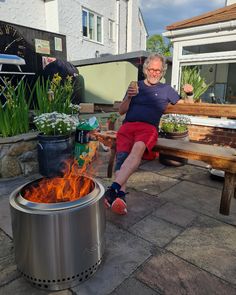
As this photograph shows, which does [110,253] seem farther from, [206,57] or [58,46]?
[58,46]

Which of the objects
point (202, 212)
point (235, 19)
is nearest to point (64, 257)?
point (202, 212)

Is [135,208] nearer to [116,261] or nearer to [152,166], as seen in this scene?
[116,261]

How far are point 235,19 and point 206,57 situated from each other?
2.95 ft

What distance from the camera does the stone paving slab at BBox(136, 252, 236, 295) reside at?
155cm

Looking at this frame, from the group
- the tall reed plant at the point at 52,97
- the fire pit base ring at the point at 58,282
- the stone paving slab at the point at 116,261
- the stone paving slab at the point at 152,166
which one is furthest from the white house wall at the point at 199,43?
the fire pit base ring at the point at 58,282

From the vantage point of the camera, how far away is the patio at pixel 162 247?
1586mm

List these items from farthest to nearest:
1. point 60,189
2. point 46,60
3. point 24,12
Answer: point 24,12 < point 46,60 < point 60,189

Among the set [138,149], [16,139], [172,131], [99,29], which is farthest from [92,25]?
Answer: [138,149]

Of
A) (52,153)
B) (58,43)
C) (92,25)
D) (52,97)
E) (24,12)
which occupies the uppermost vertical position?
(92,25)

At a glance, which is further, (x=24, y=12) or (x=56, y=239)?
(x=24, y=12)

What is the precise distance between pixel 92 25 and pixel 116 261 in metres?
13.9

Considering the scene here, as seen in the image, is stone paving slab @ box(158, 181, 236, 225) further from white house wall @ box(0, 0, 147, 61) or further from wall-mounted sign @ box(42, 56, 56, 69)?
white house wall @ box(0, 0, 147, 61)

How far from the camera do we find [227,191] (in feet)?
7.98

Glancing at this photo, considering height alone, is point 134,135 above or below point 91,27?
below
